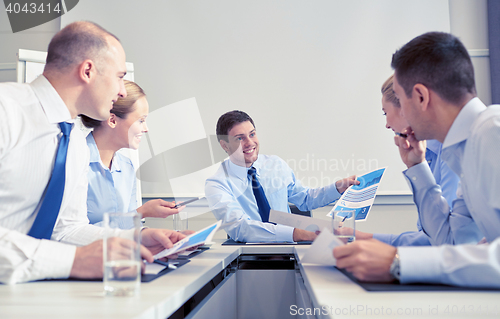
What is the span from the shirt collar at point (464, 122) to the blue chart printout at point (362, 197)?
0.51 m

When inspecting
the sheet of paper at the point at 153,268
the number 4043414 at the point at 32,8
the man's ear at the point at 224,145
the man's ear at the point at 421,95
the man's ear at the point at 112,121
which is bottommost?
the sheet of paper at the point at 153,268

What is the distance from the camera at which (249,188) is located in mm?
2559

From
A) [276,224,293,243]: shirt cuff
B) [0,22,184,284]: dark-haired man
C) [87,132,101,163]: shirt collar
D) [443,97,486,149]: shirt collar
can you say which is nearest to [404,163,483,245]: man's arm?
[443,97,486,149]: shirt collar

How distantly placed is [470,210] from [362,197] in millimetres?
601

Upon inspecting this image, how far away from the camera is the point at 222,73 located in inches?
136

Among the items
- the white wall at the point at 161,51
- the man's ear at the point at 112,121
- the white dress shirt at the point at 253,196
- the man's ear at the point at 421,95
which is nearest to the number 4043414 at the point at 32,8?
the white wall at the point at 161,51

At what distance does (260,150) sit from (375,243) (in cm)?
259

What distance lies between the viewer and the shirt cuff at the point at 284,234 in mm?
1916

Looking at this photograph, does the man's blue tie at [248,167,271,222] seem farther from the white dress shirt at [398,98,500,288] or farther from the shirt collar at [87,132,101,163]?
the white dress shirt at [398,98,500,288]

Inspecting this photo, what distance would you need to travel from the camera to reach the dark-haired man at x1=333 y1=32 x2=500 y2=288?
71cm

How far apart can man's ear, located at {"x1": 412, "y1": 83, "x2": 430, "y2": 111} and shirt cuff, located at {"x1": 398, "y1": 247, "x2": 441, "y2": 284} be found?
0.56 meters

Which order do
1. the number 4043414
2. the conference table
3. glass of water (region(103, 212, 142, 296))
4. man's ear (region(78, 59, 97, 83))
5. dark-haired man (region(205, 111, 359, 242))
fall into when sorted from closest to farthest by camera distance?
the conference table
glass of water (region(103, 212, 142, 296))
man's ear (region(78, 59, 97, 83))
dark-haired man (region(205, 111, 359, 242))
the number 4043414

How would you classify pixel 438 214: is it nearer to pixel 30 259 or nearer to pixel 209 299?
pixel 209 299

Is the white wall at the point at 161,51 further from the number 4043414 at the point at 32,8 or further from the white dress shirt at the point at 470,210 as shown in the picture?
the white dress shirt at the point at 470,210
